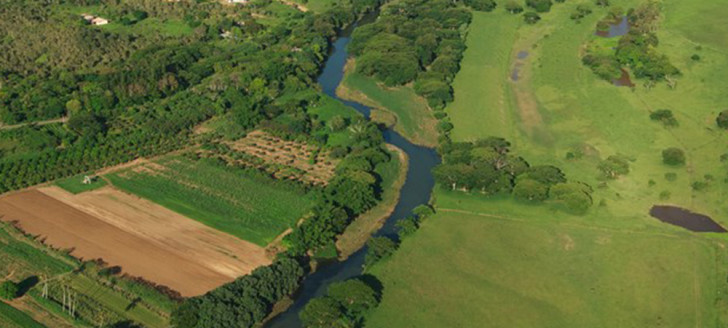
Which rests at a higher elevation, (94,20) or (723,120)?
(94,20)

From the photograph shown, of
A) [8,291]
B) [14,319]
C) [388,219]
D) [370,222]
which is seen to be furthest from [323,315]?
[8,291]

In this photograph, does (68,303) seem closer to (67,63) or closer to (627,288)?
(627,288)

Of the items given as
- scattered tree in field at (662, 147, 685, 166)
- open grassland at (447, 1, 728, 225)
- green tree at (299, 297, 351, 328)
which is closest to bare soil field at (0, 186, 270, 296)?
green tree at (299, 297, 351, 328)

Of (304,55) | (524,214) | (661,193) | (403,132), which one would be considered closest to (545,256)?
(524,214)

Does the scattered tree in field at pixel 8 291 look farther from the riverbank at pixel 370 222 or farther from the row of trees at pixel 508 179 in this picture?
the row of trees at pixel 508 179

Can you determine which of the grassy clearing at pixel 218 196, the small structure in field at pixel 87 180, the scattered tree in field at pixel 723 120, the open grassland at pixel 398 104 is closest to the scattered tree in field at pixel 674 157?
the scattered tree in field at pixel 723 120

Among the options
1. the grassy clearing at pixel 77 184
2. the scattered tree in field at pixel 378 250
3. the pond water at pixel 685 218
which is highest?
the grassy clearing at pixel 77 184

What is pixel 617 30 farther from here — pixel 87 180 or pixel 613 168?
pixel 87 180
